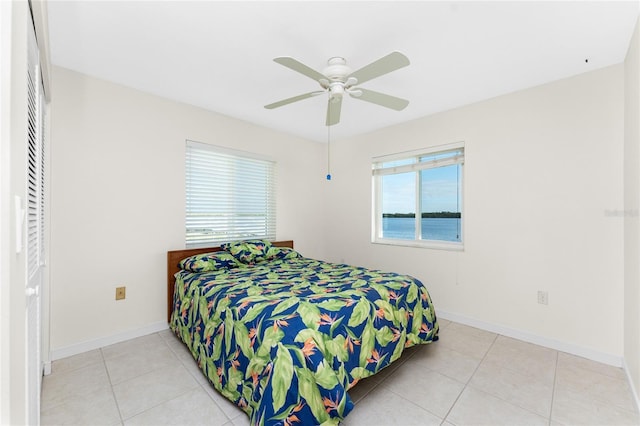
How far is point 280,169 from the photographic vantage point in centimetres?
395

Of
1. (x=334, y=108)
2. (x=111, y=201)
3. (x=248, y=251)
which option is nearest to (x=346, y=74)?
(x=334, y=108)

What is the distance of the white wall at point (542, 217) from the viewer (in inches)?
88.8

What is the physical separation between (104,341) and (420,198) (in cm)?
359

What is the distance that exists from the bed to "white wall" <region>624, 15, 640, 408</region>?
126 centimetres

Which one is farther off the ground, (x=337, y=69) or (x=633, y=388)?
(x=337, y=69)

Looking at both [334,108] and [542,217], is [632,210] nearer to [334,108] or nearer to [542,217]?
[542,217]

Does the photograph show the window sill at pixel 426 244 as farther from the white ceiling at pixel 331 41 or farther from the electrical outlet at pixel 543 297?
the white ceiling at pixel 331 41

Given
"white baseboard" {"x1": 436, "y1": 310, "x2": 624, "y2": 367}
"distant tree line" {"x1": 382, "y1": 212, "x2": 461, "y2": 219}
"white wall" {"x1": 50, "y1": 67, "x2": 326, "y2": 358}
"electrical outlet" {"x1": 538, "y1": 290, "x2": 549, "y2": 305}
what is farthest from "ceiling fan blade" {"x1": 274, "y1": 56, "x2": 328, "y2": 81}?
"white baseboard" {"x1": 436, "y1": 310, "x2": 624, "y2": 367}

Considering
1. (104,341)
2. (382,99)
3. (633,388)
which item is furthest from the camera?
(104,341)

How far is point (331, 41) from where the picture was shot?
75.4 inches

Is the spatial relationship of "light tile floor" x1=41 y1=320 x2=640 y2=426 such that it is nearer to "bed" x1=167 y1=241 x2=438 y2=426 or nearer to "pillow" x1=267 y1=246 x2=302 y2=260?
"bed" x1=167 y1=241 x2=438 y2=426

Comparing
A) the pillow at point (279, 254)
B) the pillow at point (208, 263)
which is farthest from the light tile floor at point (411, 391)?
the pillow at point (279, 254)

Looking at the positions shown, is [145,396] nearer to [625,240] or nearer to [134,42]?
Answer: [134,42]

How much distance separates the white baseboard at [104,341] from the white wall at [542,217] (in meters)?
2.91
